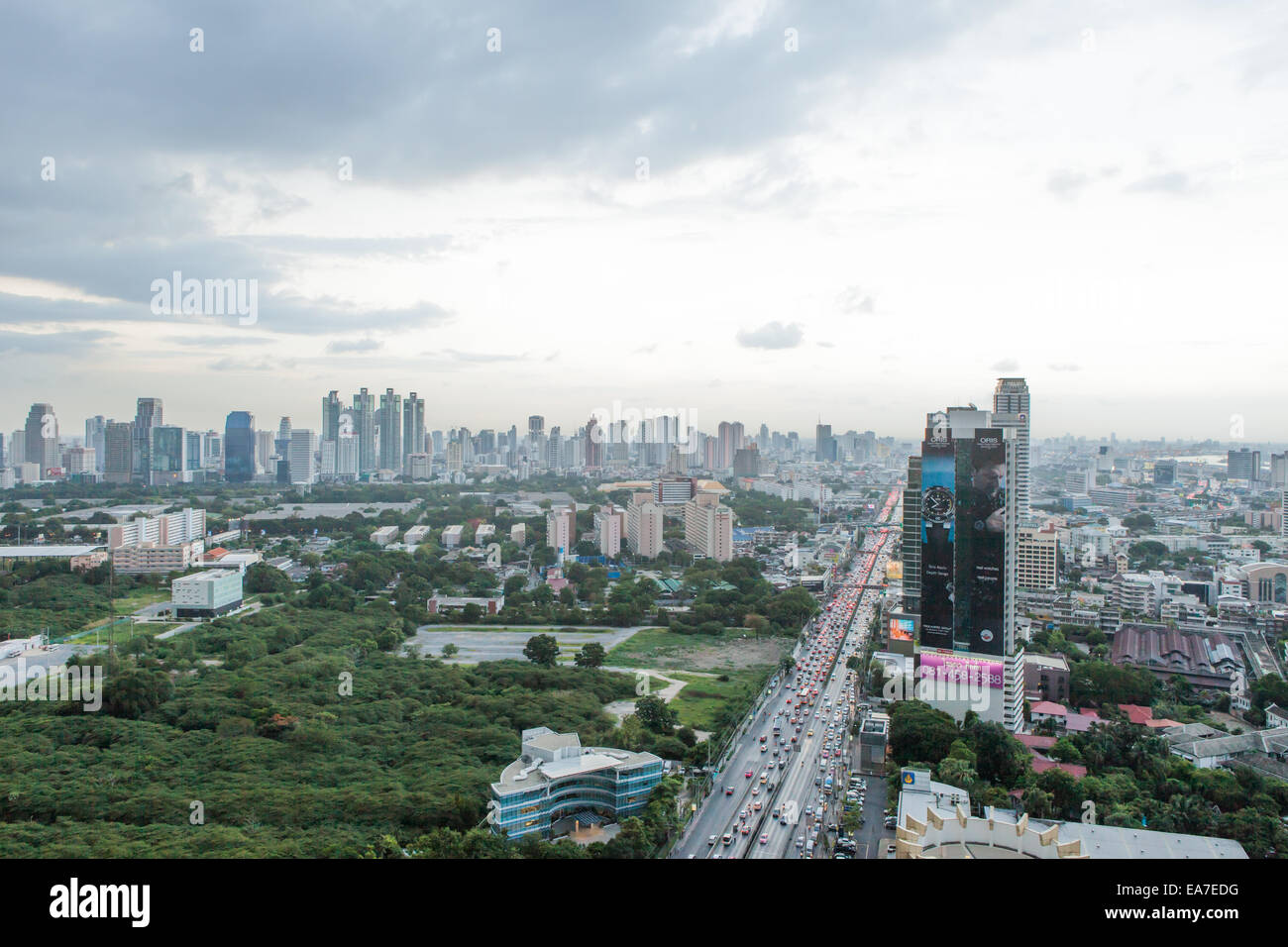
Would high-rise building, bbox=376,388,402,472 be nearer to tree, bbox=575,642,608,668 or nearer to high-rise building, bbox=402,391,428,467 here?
high-rise building, bbox=402,391,428,467

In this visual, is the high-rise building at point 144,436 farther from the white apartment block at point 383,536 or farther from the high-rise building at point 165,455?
the white apartment block at point 383,536

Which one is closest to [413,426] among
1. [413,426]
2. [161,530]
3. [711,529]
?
[413,426]

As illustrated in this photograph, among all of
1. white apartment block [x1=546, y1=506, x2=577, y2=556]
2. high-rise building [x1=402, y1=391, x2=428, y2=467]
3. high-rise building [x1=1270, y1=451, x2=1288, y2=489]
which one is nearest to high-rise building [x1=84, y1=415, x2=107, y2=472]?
high-rise building [x1=402, y1=391, x2=428, y2=467]

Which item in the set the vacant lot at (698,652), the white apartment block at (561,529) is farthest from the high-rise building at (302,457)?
the vacant lot at (698,652)

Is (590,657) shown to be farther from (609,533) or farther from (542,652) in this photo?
(609,533)
